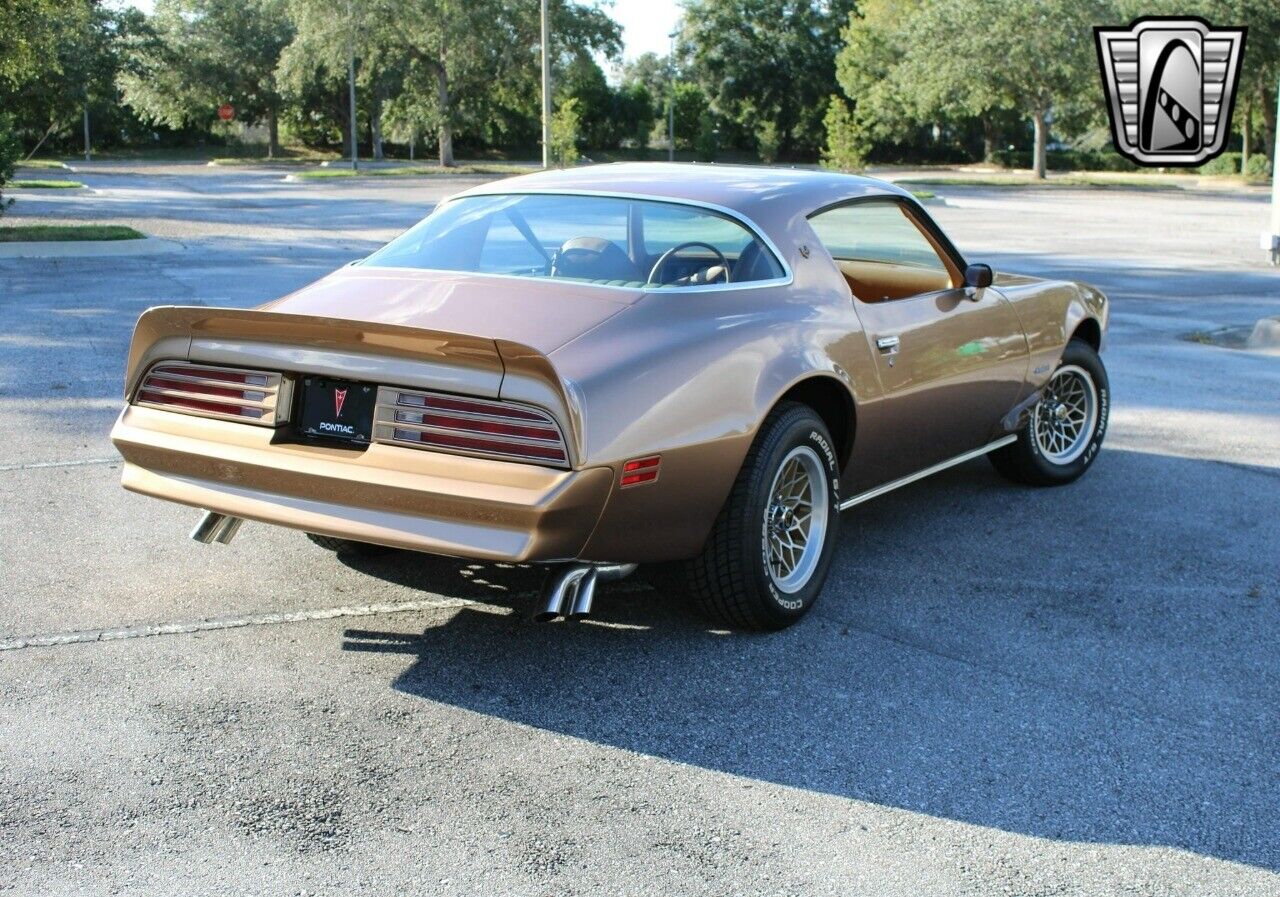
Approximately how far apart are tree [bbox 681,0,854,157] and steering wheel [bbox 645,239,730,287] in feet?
218

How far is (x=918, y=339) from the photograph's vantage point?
5.29 meters

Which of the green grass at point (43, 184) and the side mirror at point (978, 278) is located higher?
the green grass at point (43, 184)

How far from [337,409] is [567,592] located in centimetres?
87

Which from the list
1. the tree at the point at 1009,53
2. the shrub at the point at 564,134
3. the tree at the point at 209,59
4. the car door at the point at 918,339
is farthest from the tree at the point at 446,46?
the car door at the point at 918,339

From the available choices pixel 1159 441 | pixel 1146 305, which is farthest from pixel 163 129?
pixel 1159 441

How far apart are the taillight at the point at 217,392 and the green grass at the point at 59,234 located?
14172mm

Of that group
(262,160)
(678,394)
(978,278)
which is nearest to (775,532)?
(678,394)

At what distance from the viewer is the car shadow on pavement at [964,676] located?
11.6ft

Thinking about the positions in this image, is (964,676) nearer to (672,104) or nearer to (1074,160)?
(1074,160)

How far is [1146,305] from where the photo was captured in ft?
46.1

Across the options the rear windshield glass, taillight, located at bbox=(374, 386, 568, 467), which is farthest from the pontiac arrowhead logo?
taillight, located at bbox=(374, 386, 568, 467)

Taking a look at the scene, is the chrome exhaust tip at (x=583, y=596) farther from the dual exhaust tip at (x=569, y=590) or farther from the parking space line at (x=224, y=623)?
the parking space line at (x=224, y=623)

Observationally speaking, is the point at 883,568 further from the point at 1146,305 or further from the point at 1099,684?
the point at 1146,305

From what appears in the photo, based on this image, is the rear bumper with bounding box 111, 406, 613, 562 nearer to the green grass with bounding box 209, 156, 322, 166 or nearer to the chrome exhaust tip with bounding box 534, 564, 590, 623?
the chrome exhaust tip with bounding box 534, 564, 590, 623
